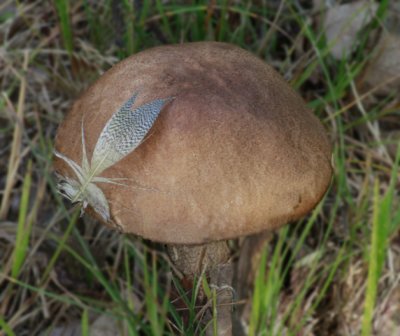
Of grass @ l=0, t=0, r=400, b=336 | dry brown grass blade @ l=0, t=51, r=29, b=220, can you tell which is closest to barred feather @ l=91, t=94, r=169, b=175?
grass @ l=0, t=0, r=400, b=336

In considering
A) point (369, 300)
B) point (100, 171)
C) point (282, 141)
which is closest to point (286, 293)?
point (369, 300)

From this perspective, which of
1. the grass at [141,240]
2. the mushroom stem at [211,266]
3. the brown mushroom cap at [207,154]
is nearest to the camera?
the brown mushroom cap at [207,154]

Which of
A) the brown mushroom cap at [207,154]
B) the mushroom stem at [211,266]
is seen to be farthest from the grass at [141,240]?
the brown mushroom cap at [207,154]

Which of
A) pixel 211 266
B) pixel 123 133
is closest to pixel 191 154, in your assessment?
pixel 123 133

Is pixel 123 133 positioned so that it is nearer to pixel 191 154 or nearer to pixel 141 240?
pixel 191 154

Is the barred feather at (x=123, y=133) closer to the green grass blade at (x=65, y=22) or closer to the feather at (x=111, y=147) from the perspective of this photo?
the feather at (x=111, y=147)

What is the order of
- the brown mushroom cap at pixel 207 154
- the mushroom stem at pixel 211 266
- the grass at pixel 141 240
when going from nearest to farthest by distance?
1. the brown mushroom cap at pixel 207 154
2. the mushroom stem at pixel 211 266
3. the grass at pixel 141 240

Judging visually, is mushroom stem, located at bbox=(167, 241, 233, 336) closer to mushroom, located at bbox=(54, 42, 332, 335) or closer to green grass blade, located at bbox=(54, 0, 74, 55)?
mushroom, located at bbox=(54, 42, 332, 335)
